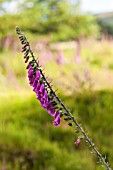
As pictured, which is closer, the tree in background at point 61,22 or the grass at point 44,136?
the grass at point 44,136

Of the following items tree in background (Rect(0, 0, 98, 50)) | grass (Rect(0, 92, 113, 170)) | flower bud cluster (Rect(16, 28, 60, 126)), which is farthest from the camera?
tree in background (Rect(0, 0, 98, 50))

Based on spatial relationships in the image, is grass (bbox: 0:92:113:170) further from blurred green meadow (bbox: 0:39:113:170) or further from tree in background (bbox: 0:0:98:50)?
tree in background (bbox: 0:0:98:50)

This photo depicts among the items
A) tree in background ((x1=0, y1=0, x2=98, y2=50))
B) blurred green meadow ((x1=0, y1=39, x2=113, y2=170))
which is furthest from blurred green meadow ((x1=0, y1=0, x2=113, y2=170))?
tree in background ((x1=0, y1=0, x2=98, y2=50))

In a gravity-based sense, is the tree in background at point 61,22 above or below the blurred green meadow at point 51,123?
above

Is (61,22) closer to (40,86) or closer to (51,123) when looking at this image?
(51,123)

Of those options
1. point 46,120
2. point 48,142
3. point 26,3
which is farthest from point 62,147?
point 26,3

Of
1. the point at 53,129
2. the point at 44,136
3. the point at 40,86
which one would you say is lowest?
the point at 40,86

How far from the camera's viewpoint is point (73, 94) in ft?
24.4

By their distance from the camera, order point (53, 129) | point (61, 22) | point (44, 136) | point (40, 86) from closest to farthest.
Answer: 1. point (40, 86)
2. point (44, 136)
3. point (53, 129)
4. point (61, 22)

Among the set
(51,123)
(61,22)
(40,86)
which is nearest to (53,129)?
(51,123)

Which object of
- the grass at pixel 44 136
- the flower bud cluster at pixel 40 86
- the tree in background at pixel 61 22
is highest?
the tree in background at pixel 61 22

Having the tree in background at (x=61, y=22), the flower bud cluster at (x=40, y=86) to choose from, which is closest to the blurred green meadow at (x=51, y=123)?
the flower bud cluster at (x=40, y=86)

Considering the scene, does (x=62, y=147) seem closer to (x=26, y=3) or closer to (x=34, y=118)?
(x=34, y=118)

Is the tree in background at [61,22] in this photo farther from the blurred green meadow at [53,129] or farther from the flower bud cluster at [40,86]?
the flower bud cluster at [40,86]
